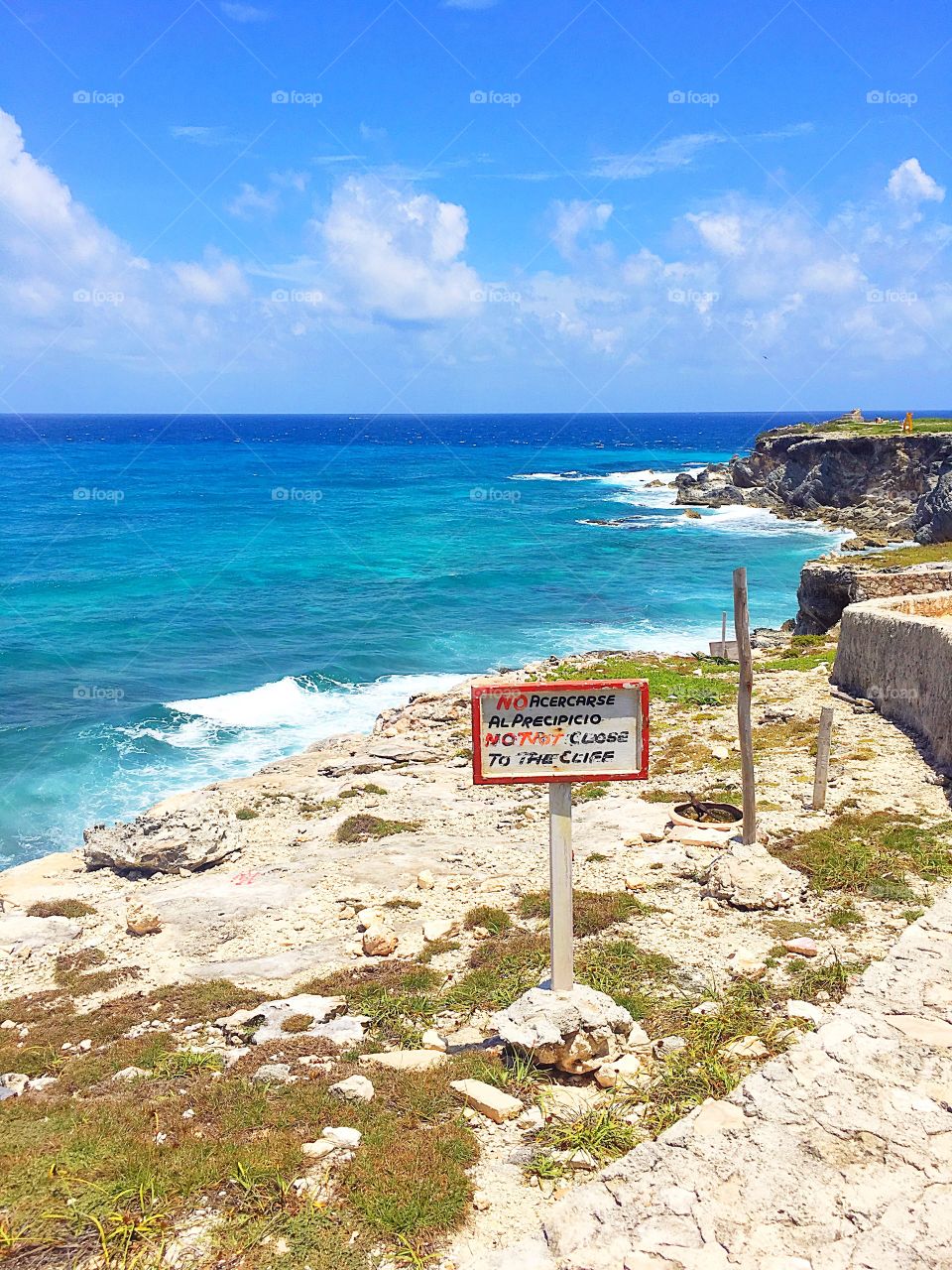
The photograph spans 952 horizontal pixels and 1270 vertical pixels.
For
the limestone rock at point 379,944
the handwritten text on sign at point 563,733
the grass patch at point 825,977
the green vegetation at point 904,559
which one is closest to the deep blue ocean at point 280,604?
the green vegetation at point 904,559

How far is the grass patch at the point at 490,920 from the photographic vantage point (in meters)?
9.85

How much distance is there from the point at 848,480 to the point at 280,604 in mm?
44800

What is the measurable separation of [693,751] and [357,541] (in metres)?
53.2

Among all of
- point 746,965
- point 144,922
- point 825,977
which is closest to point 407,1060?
point 746,965

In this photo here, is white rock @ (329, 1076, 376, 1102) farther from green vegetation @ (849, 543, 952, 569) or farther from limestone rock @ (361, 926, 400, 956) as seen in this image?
green vegetation @ (849, 543, 952, 569)

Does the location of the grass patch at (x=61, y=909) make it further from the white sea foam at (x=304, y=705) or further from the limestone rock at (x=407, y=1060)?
the white sea foam at (x=304, y=705)

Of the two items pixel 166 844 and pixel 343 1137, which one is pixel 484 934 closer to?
pixel 343 1137

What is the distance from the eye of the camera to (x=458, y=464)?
138 m

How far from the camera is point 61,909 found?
41.0ft

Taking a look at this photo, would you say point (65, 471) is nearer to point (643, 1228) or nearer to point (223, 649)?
point (223, 649)

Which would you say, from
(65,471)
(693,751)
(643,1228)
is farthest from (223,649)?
(65,471)

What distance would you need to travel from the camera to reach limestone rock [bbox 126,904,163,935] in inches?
431

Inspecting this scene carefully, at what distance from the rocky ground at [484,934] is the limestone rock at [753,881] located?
0.10 feet

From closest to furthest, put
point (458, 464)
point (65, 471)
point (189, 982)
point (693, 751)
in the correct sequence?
point (189, 982)
point (693, 751)
point (65, 471)
point (458, 464)
